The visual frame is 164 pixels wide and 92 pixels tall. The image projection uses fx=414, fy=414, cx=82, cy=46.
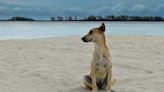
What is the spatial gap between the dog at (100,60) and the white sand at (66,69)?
2.04ft

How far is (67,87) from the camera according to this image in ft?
29.6

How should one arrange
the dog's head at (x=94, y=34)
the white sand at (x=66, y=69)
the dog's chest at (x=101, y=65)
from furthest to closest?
the white sand at (x=66, y=69) → the dog's chest at (x=101, y=65) → the dog's head at (x=94, y=34)

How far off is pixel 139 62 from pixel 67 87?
406 cm

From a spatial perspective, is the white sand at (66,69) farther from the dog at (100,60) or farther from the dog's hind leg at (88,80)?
the dog at (100,60)

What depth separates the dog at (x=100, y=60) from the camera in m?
7.90

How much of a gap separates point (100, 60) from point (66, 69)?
3026 mm

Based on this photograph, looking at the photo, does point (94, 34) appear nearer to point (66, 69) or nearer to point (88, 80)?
point (88, 80)

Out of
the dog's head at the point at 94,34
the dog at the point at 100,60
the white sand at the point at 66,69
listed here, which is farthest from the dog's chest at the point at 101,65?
the white sand at the point at 66,69

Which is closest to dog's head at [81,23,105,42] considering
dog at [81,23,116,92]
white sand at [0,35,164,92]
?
dog at [81,23,116,92]

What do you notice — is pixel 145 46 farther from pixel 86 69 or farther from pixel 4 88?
pixel 4 88

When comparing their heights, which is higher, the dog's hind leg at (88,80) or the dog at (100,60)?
the dog at (100,60)

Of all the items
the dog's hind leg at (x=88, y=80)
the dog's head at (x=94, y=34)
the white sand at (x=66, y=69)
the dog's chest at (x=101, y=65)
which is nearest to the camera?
the dog's head at (x=94, y=34)

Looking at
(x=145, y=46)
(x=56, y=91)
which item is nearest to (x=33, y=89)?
(x=56, y=91)

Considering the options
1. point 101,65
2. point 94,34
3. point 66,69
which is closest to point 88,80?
point 101,65
